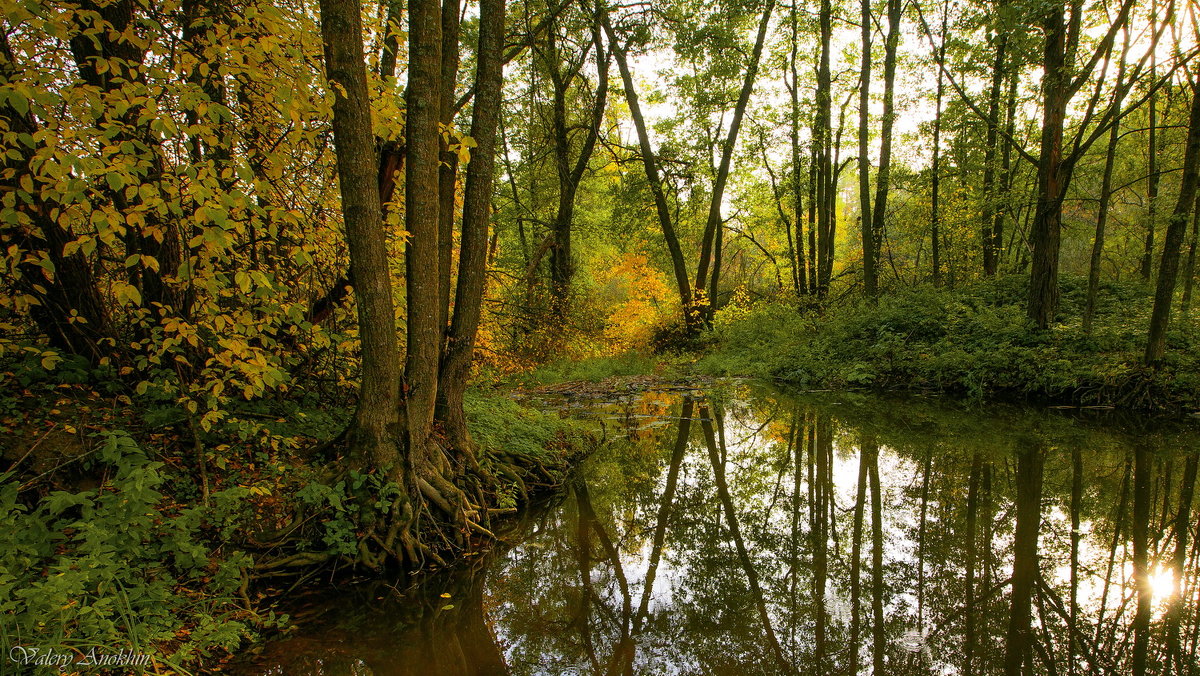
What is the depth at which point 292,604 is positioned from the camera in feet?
13.4

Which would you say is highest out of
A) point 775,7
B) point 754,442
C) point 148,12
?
point 775,7

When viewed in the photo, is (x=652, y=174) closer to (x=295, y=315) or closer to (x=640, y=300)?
(x=640, y=300)

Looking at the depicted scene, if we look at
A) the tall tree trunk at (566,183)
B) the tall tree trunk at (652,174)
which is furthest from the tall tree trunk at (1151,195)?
the tall tree trunk at (566,183)

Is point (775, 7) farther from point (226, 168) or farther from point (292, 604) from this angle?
point (292, 604)

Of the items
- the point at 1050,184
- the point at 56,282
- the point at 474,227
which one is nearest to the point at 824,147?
the point at 1050,184

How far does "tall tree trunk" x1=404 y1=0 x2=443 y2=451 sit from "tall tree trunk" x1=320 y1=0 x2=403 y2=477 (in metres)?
0.27

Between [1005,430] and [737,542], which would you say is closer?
[737,542]

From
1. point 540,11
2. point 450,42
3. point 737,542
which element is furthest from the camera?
point 540,11

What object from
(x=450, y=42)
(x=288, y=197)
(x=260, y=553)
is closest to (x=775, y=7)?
(x=450, y=42)

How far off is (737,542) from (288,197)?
5601 millimetres

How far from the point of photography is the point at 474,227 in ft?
20.0

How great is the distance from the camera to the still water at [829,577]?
3.42m

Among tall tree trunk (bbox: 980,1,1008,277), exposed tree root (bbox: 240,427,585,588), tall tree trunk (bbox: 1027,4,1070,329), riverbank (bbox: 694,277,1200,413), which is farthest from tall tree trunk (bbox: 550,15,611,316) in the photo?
tall tree trunk (bbox: 980,1,1008,277)

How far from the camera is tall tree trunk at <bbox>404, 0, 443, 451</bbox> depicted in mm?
5051
